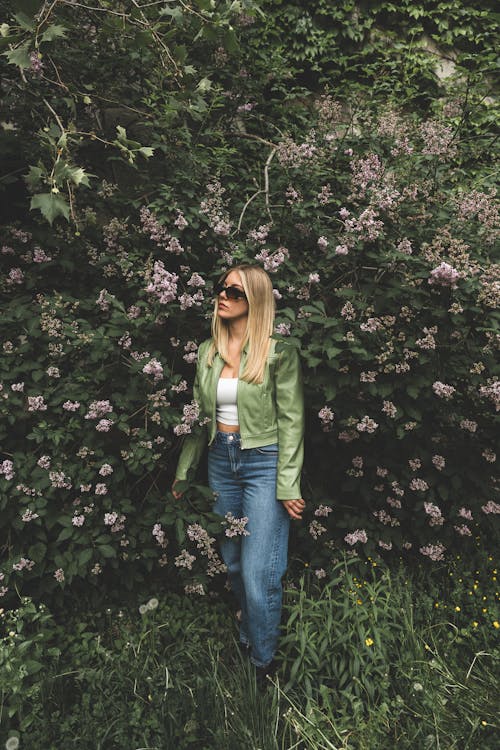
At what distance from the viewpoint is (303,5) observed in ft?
15.0

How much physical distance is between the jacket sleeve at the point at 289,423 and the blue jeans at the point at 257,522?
0.07 m

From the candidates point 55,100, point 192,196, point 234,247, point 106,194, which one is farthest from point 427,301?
point 55,100

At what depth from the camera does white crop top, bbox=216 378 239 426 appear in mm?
2400

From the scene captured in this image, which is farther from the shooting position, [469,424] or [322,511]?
[322,511]

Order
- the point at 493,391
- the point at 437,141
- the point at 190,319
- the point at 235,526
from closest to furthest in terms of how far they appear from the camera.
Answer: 1. the point at 493,391
2. the point at 235,526
3. the point at 437,141
4. the point at 190,319

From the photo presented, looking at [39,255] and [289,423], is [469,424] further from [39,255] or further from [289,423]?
[39,255]

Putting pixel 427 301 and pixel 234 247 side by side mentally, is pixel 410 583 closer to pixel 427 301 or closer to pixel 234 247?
pixel 427 301

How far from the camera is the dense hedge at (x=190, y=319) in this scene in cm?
235

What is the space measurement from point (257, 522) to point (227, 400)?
0.64 m

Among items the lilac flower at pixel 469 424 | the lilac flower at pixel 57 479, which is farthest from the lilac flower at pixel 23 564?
the lilac flower at pixel 469 424

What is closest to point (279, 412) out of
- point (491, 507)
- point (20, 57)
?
point (491, 507)

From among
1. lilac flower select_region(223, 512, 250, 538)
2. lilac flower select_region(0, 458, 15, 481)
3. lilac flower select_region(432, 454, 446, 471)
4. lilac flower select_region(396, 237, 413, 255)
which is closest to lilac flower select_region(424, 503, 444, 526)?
lilac flower select_region(432, 454, 446, 471)

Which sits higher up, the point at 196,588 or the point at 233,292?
the point at 233,292

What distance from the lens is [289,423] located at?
93.7 inches
